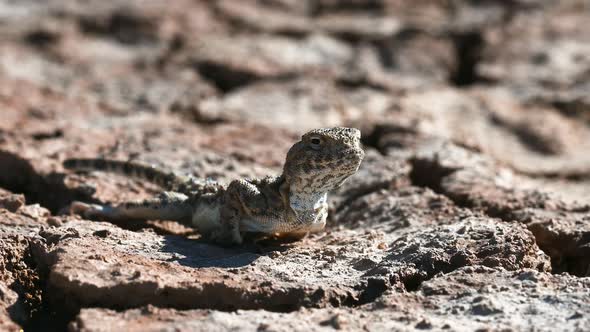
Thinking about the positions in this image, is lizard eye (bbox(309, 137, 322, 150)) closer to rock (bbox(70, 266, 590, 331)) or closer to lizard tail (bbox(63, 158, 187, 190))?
→ rock (bbox(70, 266, 590, 331))

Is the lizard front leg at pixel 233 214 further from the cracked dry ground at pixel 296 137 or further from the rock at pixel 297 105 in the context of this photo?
the rock at pixel 297 105

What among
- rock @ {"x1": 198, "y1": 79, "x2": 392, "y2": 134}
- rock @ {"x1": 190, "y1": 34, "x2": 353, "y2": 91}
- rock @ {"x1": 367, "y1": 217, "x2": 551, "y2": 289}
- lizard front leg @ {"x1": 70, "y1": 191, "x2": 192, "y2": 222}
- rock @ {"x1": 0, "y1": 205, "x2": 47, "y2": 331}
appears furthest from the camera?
rock @ {"x1": 190, "y1": 34, "x2": 353, "y2": 91}

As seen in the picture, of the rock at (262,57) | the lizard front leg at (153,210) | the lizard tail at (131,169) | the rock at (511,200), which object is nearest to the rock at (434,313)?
the rock at (511,200)

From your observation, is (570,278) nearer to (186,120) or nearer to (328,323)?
(328,323)

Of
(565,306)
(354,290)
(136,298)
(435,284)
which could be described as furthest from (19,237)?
(565,306)

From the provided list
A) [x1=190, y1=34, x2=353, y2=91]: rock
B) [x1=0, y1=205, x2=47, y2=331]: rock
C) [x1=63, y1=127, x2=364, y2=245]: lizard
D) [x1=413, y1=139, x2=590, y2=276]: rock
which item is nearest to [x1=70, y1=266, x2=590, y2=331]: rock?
[x1=0, y1=205, x2=47, y2=331]: rock

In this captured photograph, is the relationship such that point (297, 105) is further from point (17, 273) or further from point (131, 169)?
point (17, 273)
